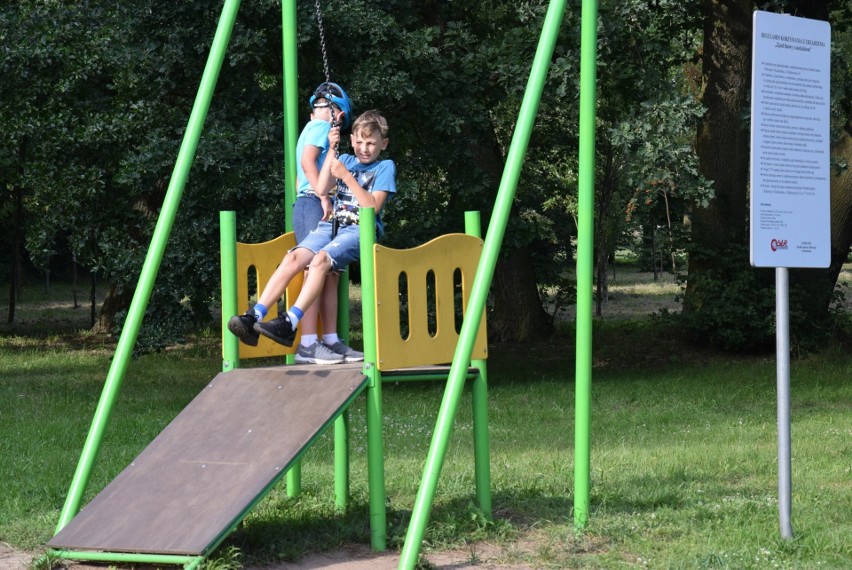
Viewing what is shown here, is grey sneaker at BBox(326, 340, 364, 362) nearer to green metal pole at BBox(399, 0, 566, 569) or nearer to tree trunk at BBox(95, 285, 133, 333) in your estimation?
green metal pole at BBox(399, 0, 566, 569)

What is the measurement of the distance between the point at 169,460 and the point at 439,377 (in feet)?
4.45

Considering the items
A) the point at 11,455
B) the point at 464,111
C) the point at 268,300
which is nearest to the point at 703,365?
the point at 464,111

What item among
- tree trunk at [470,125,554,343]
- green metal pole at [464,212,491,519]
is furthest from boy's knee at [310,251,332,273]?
tree trunk at [470,125,554,343]

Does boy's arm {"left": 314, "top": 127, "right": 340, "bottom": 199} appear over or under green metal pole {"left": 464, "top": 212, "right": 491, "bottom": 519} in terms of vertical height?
over

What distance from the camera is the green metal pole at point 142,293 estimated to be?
543cm

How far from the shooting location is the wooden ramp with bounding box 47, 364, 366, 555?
189 inches

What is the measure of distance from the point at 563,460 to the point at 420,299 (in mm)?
2867

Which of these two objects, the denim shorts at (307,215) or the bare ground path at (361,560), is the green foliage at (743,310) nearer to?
the denim shorts at (307,215)

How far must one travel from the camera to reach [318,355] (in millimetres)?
6070

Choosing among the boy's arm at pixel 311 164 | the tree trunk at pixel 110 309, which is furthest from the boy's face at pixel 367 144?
the tree trunk at pixel 110 309

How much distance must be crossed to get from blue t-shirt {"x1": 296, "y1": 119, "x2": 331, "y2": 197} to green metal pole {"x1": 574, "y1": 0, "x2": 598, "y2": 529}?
1346mm

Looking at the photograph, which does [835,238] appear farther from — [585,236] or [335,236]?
[335,236]

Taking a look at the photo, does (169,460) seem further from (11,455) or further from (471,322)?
(11,455)

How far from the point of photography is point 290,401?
541 centimetres
